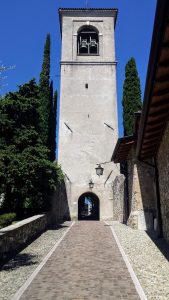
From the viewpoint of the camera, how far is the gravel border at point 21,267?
5764mm

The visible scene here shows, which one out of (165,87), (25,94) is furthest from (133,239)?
(25,94)

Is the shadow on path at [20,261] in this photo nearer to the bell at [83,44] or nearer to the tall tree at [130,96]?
the tall tree at [130,96]

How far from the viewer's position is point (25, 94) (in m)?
18.3

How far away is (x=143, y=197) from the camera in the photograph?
1462 centimetres

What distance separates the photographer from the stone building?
4.59 m

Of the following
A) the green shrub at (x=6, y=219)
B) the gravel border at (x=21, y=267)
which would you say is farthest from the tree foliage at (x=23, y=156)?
the gravel border at (x=21, y=267)

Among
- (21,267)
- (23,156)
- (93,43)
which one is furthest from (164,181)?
(93,43)

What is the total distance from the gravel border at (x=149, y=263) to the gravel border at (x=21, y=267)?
2.30 meters

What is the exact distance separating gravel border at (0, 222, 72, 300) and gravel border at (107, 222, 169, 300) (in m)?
2.30

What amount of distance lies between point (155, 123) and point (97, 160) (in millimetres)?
16646

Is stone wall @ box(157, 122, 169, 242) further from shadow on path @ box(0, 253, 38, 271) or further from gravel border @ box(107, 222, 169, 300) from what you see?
shadow on path @ box(0, 253, 38, 271)

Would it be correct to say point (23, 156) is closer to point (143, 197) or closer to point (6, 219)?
point (6, 219)

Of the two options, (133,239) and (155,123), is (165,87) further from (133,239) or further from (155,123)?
(133,239)

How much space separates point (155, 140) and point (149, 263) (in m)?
4.45
